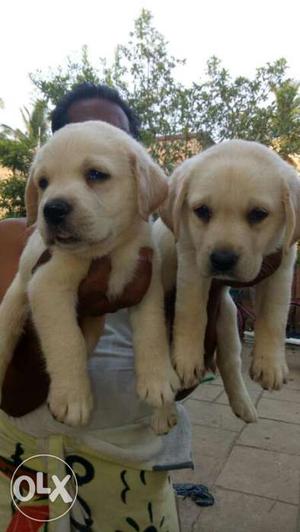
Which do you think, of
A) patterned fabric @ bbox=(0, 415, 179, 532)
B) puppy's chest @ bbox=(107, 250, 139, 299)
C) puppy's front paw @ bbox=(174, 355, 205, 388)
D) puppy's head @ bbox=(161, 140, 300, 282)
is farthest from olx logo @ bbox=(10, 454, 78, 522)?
puppy's head @ bbox=(161, 140, 300, 282)

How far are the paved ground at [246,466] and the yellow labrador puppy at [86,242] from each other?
2318 millimetres

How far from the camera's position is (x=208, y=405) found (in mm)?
6094

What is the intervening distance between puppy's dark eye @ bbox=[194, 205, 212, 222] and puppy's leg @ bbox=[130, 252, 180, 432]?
277 mm

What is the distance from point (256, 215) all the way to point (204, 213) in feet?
0.61

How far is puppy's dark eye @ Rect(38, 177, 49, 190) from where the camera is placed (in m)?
1.91

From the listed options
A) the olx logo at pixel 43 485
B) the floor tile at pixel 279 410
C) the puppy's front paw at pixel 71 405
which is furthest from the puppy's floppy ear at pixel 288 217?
the floor tile at pixel 279 410

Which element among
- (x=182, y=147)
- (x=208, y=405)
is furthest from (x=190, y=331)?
(x=182, y=147)

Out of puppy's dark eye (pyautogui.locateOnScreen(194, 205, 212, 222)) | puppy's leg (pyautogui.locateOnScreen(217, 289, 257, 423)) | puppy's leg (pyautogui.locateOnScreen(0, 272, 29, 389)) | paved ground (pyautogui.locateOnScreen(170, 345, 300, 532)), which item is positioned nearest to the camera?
puppy's dark eye (pyautogui.locateOnScreen(194, 205, 212, 222))

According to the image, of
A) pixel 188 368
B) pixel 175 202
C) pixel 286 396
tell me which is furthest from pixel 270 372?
pixel 286 396

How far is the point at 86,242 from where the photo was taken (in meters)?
1.80

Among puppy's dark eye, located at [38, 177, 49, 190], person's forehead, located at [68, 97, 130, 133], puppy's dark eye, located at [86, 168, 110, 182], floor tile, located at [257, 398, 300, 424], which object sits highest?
person's forehead, located at [68, 97, 130, 133]

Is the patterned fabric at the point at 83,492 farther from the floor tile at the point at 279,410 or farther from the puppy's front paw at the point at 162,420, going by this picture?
the floor tile at the point at 279,410

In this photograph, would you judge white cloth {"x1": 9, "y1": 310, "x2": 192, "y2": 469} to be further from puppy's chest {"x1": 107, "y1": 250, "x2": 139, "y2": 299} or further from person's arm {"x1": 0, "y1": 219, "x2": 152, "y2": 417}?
puppy's chest {"x1": 107, "y1": 250, "x2": 139, "y2": 299}

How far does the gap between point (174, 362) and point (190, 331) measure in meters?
0.12
